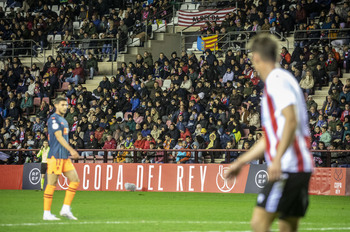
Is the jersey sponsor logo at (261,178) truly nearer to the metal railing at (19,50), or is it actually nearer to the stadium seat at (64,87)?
the stadium seat at (64,87)

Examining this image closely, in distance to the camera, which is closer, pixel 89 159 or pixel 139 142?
pixel 89 159

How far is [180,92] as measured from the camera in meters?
27.3

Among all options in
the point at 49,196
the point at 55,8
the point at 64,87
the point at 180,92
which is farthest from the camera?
the point at 55,8

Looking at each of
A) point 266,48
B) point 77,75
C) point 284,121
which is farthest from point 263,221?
point 77,75

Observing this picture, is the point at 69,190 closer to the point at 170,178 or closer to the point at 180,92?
the point at 170,178

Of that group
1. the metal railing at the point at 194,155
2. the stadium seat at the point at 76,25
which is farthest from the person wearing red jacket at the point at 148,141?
the stadium seat at the point at 76,25

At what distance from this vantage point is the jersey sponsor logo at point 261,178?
20584 mm

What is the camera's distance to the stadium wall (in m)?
20.0

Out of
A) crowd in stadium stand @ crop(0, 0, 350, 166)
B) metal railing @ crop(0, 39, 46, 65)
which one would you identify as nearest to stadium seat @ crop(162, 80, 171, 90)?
crowd in stadium stand @ crop(0, 0, 350, 166)

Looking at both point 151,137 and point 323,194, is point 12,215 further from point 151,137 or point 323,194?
point 151,137

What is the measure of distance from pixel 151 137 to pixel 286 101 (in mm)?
19407

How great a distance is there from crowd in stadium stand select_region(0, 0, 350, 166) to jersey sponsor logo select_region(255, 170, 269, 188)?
1.44 meters

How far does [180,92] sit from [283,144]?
21.9 meters

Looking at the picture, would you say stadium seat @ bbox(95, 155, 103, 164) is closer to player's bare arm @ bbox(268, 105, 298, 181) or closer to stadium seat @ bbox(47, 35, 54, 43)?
stadium seat @ bbox(47, 35, 54, 43)
